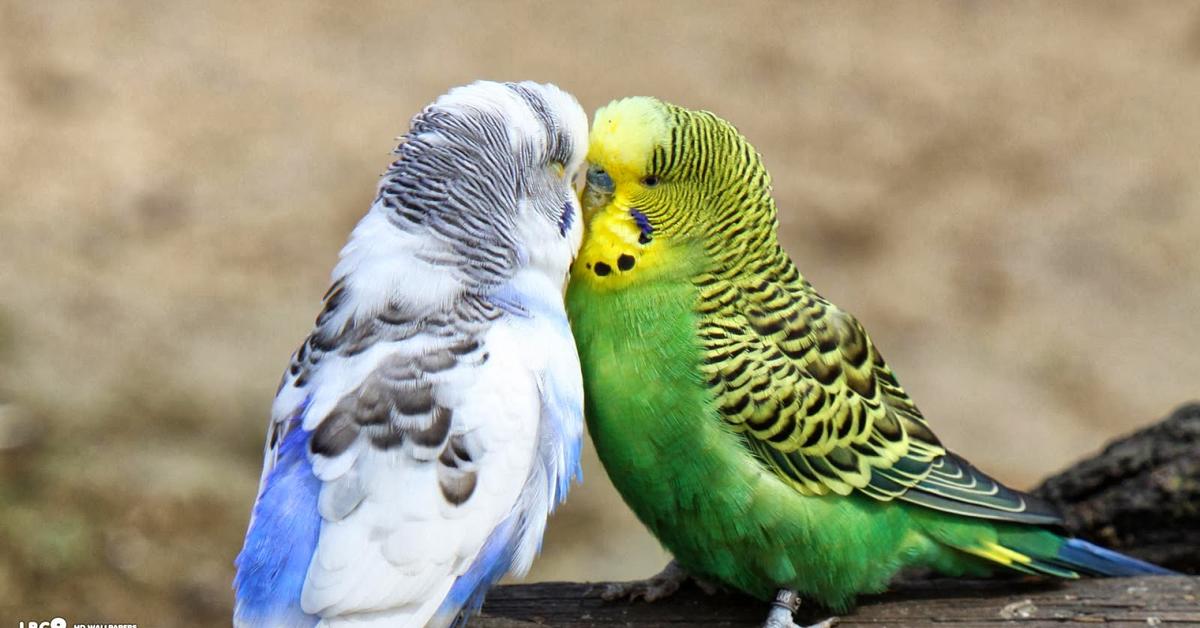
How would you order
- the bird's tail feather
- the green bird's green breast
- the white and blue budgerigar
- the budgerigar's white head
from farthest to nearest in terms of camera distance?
the bird's tail feather → the green bird's green breast → the budgerigar's white head → the white and blue budgerigar

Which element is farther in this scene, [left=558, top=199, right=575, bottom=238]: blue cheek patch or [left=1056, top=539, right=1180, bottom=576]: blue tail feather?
[left=1056, top=539, right=1180, bottom=576]: blue tail feather

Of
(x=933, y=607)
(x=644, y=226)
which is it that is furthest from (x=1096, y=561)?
(x=644, y=226)

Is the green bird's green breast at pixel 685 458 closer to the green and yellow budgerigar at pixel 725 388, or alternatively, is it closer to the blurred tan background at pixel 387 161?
the green and yellow budgerigar at pixel 725 388

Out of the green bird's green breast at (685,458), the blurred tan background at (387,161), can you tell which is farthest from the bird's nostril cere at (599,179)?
the blurred tan background at (387,161)

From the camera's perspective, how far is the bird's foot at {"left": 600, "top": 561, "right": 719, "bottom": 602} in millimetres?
4645

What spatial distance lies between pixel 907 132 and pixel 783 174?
1527mm

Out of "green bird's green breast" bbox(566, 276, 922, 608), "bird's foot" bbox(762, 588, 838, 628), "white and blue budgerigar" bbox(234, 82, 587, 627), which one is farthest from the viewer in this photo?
"bird's foot" bbox(762, 588, 838, 628)

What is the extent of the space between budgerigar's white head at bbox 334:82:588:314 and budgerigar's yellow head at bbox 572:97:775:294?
0.14 m

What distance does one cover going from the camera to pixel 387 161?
10359 millimetres

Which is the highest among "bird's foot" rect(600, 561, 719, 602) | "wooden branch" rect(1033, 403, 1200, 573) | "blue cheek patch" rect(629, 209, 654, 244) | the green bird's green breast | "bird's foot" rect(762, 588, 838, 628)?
"blue cheek patch" rect(629, 209, 654, 244)

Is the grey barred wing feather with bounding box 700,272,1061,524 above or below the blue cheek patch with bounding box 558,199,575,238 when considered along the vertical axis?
below

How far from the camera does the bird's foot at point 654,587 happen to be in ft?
15.2

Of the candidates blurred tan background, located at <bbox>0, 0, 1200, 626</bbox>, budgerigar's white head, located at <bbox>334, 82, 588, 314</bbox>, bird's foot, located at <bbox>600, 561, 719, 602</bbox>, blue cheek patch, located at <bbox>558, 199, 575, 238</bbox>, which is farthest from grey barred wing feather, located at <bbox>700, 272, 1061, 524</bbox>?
blurred tan background, located at <bbox>0, 0, 1200, 626</bbox>

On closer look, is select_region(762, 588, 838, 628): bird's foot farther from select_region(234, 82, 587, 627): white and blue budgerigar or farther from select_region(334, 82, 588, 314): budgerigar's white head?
select_region(334, 82, 588, 314): budgerigar's white head
